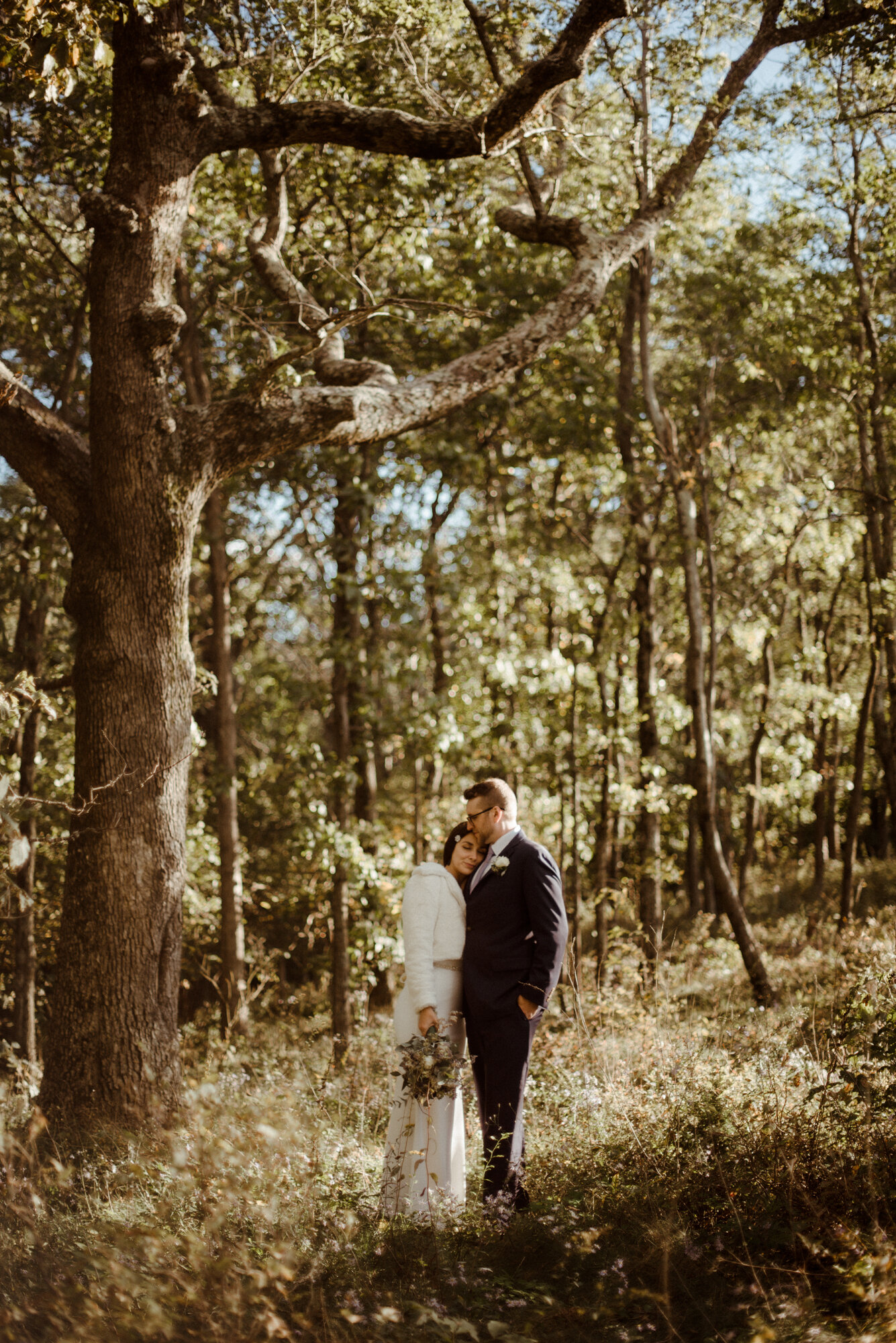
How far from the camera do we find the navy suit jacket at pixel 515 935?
4250 millimetres

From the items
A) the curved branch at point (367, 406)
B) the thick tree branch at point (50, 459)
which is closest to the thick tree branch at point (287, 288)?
the curved branch at point (367, 406)

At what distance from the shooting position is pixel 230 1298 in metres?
2.58

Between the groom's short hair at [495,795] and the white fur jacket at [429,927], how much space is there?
1.34 feet

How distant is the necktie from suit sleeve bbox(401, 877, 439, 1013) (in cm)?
26

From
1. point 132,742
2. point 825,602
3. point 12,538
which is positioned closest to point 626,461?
point 12,538

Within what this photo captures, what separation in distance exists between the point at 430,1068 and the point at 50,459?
3.78 m

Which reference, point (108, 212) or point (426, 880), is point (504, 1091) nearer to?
point (426, 880)

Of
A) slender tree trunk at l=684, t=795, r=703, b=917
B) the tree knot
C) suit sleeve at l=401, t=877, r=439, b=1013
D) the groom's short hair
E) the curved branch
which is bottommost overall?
slender tree trunk at l=684, t=795, r=703, b=917

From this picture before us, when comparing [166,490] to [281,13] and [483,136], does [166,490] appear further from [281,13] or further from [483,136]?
[281,13]

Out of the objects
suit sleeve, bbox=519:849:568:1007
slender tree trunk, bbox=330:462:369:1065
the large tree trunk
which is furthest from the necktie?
slender tree trunk, bbox=330:462:369:1065

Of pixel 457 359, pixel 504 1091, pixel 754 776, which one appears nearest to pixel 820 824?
pixel 754 776

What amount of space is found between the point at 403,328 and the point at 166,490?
7.02m

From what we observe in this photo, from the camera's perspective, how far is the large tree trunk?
184 inches

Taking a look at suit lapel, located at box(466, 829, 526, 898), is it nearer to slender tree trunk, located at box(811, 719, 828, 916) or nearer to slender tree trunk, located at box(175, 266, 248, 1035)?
slender tree trunk, located at box(175, 266, 248, 1035)
